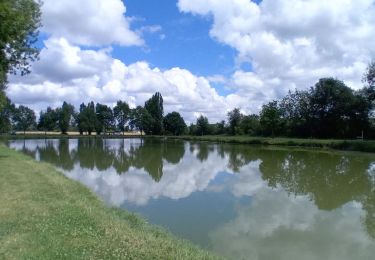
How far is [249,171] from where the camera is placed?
2877 centimetres

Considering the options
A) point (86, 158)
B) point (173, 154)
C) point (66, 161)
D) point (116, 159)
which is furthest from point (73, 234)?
point (173, 154)

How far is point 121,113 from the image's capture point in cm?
13362

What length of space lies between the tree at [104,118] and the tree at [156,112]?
626 inches

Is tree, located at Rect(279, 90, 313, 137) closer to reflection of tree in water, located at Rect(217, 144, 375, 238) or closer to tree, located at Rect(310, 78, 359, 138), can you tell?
Result: tree, located at Rect(310, 78, 359, 138)

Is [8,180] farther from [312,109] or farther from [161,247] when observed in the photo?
[312,109]

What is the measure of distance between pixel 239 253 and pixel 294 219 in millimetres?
4442

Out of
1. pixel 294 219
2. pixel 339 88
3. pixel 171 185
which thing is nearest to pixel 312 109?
pixel 339 88

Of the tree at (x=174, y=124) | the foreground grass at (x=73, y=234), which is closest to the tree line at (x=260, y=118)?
the tree at (x=174, y=124)

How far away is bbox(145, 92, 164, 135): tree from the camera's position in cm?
12275

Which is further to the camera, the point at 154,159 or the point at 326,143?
the point at 326,143

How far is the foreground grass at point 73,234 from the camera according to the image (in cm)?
712

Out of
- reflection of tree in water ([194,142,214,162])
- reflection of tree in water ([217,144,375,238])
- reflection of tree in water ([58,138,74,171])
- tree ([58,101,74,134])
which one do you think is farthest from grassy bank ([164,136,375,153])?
tree ([58,101,74,134])

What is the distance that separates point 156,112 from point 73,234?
116 metres

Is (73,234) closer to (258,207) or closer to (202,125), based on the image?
(258,207)
